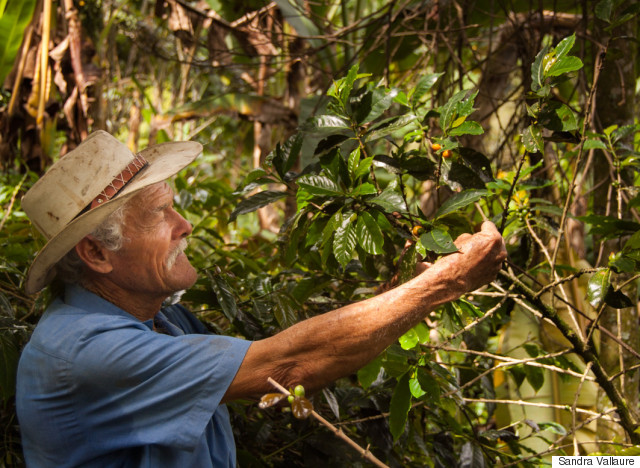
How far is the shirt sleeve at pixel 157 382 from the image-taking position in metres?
1.36

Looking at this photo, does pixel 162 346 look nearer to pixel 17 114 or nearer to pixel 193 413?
pixel 193 413

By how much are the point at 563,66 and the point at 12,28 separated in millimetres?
2888

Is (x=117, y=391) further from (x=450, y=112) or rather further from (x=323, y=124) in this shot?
(x=450, y=112)

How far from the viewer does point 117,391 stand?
1375 mm

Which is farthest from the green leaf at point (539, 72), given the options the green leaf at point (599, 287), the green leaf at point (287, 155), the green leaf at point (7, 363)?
the green leaf at point (7, 363)

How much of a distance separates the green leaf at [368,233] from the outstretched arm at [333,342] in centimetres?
15

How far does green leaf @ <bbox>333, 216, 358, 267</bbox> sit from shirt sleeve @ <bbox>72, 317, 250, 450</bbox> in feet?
1.14

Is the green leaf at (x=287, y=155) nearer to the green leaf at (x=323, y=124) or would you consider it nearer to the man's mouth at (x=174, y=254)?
the green leaf at (x=323, y=124)

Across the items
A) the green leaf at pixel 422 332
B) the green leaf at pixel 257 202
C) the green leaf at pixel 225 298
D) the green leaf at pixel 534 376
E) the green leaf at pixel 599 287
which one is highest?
the green leaf at pixel 257 202

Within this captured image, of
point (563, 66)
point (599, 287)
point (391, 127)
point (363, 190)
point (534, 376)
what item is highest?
point (563, 66)

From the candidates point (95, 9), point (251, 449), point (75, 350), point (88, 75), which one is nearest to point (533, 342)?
point (251, 449)

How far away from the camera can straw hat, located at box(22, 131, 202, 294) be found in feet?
5.06

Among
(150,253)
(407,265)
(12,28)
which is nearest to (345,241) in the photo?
(407,265)

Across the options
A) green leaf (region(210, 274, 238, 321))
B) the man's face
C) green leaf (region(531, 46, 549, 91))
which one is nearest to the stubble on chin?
the man's face
